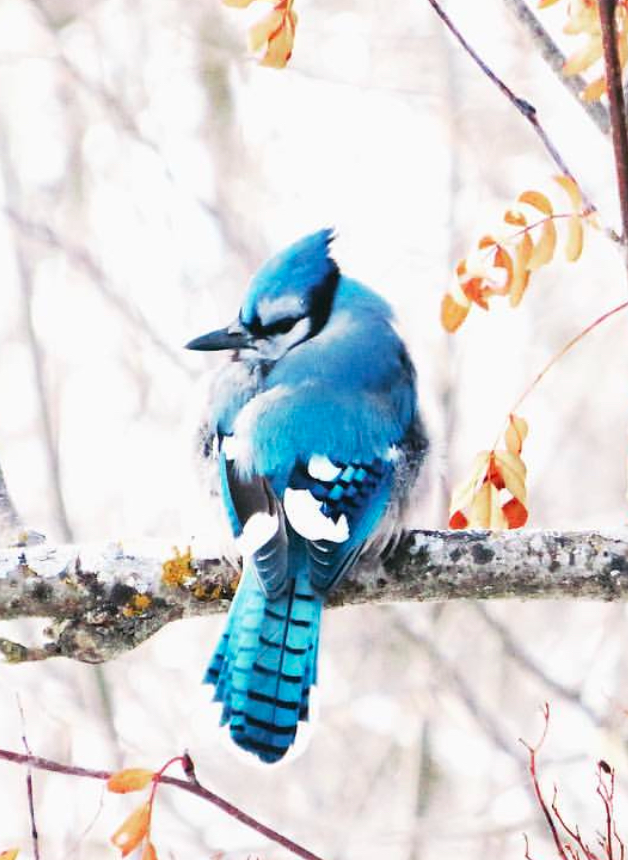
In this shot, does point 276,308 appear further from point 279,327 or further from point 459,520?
point 459,520

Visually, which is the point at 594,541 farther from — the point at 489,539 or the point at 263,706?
the point at 263,706

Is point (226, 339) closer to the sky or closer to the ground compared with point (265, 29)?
closer to the ground

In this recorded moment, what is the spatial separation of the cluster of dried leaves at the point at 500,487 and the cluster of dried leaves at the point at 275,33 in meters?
0.61

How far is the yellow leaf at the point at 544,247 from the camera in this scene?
184 cm

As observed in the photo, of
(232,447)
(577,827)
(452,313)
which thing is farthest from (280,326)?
(577,827)

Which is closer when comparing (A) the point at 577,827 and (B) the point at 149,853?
(B) the point at 149,853

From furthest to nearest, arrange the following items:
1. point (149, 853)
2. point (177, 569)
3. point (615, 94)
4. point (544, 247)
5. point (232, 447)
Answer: point (232, 447)
point (177, 569)
point (544, 247)
point (149, 853)
point (615, 94)

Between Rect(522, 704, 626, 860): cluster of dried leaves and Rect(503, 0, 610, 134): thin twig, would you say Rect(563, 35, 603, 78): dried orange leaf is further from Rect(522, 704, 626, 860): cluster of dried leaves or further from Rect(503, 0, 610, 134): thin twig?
Rect(522, 704, 626, 860): cluster of dried leaves

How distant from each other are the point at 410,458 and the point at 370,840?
73.1 inches

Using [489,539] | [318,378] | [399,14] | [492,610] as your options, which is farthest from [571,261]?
[399,14]

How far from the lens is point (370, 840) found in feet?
12.5

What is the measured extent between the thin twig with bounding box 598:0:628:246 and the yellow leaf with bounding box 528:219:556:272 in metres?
0.57

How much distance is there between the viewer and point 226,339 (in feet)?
7.68

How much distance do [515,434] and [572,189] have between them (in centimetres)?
40
